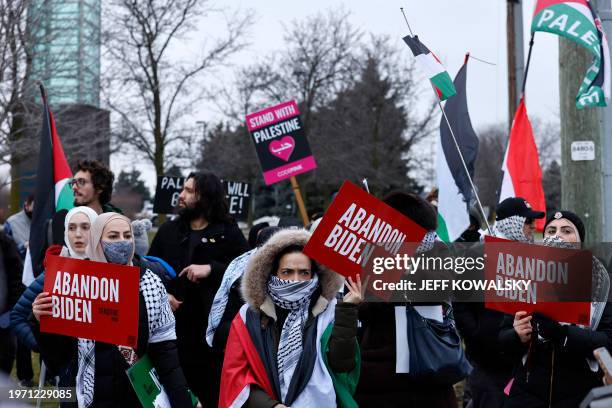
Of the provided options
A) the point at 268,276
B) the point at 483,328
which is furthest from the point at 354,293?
the point at 483,328

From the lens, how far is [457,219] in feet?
22.4

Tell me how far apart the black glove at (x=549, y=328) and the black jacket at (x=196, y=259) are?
2.59m

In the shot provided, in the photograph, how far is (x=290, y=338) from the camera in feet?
13.1

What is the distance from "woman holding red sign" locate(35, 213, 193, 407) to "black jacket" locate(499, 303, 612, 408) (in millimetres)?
1701

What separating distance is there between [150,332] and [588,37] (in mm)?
4536

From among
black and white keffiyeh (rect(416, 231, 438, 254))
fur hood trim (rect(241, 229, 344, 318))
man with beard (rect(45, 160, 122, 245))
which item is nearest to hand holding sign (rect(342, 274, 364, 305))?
fur hood trim (rect(241, 229, 344, 318))

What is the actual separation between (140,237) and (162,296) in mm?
2032

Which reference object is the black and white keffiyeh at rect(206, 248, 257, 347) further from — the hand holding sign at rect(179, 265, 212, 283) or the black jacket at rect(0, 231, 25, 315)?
the black jacket at rect(0, 231, 25, 315)

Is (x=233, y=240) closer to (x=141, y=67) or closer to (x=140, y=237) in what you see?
(x=140, y=237)

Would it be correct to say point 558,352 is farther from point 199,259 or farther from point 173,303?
point 199,259

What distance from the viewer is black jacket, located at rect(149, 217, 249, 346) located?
5.88 m

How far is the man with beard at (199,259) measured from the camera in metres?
5.87

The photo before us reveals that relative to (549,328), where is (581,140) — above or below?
above

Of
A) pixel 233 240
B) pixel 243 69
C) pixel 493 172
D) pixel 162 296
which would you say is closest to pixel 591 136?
pixel 233 240
